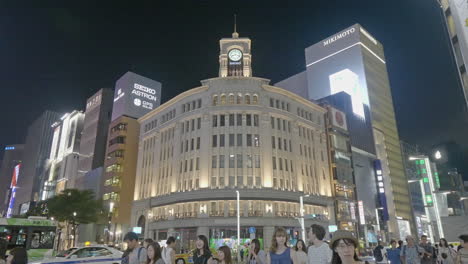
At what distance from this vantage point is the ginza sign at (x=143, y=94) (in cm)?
7531

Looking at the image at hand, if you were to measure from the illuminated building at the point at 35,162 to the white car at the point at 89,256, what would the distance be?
111139 millimetres

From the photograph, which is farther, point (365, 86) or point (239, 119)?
point (365, 86)

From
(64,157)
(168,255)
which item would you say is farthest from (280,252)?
(64,157)

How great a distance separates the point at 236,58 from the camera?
66625 mm

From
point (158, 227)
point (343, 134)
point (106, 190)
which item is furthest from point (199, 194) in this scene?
point (343, 134)

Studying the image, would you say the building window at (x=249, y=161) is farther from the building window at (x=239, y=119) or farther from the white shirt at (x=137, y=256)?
the white shirt at (x=137, y=256)

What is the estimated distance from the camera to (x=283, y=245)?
18.7 feet

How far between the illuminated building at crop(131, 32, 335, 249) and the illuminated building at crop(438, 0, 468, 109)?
2673 centimetres

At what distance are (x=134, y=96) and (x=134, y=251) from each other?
7204 centimetres

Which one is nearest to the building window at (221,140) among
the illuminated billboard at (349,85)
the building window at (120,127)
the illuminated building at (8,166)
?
the building window at (120,127)

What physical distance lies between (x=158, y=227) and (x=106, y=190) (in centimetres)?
2313

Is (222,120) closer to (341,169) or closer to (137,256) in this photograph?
(341,169)

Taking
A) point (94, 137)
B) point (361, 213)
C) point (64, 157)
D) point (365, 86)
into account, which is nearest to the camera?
point (361, 213)

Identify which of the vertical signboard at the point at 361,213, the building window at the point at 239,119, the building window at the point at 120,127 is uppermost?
the building window at the point at 120,127
